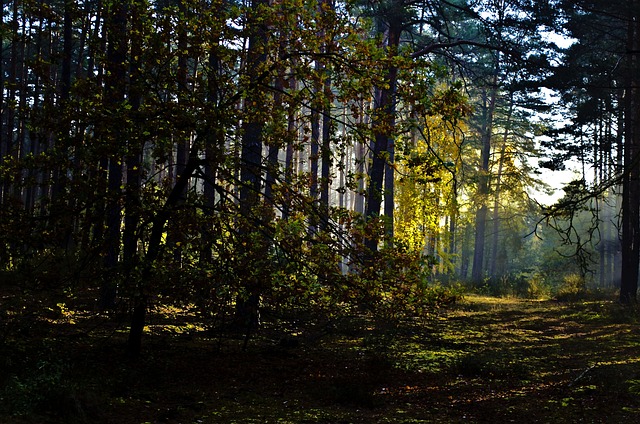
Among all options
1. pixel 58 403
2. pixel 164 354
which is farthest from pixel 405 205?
pixel 58 403

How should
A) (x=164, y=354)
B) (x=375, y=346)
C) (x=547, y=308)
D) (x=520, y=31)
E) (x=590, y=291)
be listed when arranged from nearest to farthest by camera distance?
(x=164, y=354)
(x=375, y=346)
(x=520, y=31)
(x=547, y=308)
(x=590, y=291)

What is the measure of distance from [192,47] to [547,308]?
1710cm

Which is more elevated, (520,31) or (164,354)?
(520,31)

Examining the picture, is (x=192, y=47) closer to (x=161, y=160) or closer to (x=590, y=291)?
(x=161, y=160)

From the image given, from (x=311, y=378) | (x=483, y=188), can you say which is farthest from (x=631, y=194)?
(x=311, y=378)

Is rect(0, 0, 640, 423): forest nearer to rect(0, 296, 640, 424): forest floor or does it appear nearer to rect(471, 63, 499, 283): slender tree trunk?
rect(0, 296, 640, 424): forest floor

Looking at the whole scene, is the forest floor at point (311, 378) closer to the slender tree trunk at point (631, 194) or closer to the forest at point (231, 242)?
the forest at point (231, 242)

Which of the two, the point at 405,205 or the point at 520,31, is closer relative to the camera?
the point at 520,31

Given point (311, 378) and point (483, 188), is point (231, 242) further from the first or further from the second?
point (483, 188)

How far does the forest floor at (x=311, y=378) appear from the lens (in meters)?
5.67

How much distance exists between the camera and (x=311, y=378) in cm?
780

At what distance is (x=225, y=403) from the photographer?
6344mm

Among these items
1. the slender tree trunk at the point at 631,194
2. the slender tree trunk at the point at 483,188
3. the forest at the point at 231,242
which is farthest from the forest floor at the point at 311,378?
the slender tree trunk at the point at 483,188

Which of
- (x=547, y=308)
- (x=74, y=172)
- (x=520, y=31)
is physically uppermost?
(x=520, y=31)
